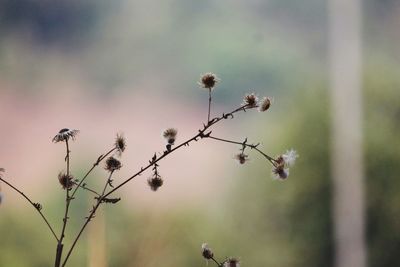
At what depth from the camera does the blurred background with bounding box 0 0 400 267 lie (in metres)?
1.56

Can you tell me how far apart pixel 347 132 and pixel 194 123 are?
43 cm

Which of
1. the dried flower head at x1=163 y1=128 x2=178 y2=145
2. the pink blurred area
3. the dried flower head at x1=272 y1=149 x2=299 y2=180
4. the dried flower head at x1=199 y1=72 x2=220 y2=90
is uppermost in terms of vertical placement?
the pink blurred area

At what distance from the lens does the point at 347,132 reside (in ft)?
5.66

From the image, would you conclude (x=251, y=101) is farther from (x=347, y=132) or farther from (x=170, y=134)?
(x=347, y=132)

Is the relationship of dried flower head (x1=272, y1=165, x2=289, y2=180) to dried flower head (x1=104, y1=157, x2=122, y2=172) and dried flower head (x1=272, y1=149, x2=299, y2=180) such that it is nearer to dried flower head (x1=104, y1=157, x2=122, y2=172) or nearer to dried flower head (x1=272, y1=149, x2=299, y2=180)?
dried flower head (x1=272, y1=149, x2=299, y2=180)

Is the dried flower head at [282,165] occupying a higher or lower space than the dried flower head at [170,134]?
lower

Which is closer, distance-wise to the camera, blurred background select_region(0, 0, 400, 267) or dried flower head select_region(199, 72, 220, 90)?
dried flower head select_region(199, 72, 220, 90)

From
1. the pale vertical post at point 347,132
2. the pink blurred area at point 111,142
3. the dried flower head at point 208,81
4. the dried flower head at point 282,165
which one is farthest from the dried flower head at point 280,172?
the pale vertical post at point 347,132

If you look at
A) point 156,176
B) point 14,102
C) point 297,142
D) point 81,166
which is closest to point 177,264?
point 81,166

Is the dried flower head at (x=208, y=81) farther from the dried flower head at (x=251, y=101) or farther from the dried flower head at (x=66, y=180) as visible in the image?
the dried flower head at (x=66, y=180)

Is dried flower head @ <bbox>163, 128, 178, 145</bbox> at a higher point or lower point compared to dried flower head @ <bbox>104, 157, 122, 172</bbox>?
higher

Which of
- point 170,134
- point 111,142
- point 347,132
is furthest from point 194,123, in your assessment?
point 170,134

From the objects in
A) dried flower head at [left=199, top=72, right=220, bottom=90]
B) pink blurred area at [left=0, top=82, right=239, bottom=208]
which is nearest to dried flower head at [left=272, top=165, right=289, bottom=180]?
dried flower head at [left=199, top=72, right=220, bottom=90]

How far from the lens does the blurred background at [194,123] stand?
1556 millimetres
